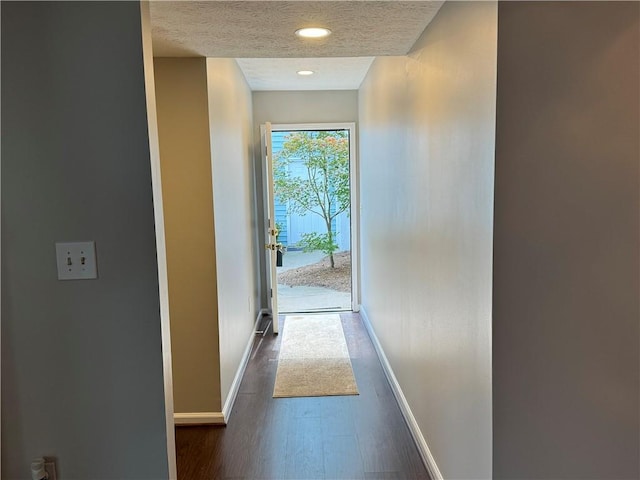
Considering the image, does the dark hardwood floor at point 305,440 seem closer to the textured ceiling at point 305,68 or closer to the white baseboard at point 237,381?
the white baseboard at point 237,381

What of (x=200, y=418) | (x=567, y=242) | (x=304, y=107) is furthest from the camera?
(x=304, y=107)

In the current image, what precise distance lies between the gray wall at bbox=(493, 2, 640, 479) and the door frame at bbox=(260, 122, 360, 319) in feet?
11.2

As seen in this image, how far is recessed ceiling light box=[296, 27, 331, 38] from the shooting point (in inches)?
77.2

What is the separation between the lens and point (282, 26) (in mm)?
1926

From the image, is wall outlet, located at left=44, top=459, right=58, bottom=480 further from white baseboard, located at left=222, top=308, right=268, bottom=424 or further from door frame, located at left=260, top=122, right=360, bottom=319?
door frame, located at left=260, top=122, right=360, bottom=319

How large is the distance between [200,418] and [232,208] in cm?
134

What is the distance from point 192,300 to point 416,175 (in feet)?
4.55

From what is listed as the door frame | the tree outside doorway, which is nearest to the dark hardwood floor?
the door frame

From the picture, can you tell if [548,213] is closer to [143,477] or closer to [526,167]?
[526,167]

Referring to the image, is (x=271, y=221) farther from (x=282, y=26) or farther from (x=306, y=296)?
(x=282, y=26)

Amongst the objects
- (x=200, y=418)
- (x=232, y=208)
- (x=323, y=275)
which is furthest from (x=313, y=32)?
(x=323, y=275)

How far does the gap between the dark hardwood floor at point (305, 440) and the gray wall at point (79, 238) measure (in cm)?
97

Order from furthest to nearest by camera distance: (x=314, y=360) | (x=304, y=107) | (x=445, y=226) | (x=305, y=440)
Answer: (x=304, y=107) < (x=314, y=360) < (x=305, y=440) < (x=445, y=226)

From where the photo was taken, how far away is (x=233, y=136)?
3.43 m
